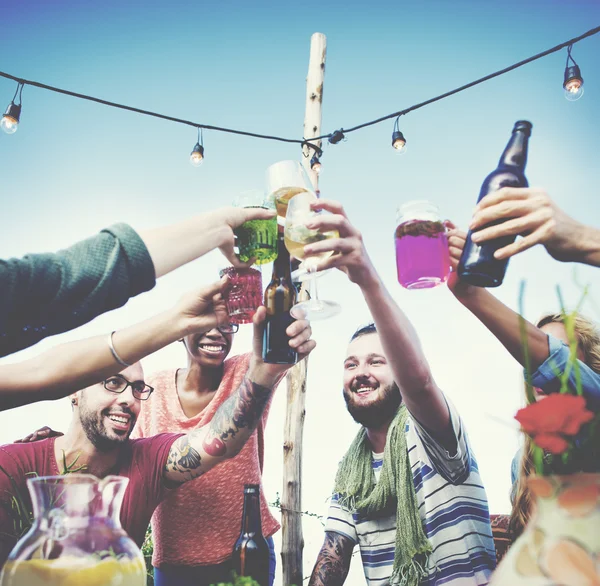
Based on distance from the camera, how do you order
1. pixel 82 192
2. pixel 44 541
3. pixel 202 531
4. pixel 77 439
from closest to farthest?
pixel 44 541
pixel 77 439
pixel 202 531
pixel 82 192

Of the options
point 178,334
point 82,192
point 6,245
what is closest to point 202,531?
point 178,334

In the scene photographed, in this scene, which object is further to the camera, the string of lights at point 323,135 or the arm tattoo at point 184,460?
the string of lights at point 323,135

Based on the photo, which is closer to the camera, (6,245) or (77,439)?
(77,439)

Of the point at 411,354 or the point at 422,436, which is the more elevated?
the point at 411,354

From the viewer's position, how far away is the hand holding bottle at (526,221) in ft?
3.22

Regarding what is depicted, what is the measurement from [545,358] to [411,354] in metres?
0.38

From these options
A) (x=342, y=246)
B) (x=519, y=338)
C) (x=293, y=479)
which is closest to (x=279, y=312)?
(x=342, y=246)

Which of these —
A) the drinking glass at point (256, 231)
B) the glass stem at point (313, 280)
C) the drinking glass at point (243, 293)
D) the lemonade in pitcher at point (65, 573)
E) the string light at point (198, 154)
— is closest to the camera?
the lemonade in pitcher at point (65, 573)

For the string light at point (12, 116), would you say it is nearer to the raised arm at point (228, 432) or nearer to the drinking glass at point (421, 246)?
the raised arm at point (228, 432)

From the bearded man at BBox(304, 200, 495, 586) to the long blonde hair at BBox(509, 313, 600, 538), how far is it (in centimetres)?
15

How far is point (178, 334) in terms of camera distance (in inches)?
62.9

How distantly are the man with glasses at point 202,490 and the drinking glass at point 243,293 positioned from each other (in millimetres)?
287

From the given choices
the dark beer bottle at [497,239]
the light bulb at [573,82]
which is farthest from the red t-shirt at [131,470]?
the light bulb at [573,82]

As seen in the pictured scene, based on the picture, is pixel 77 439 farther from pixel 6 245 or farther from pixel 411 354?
pixel 6 245
